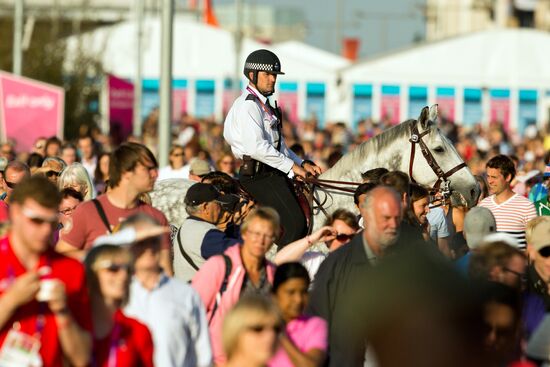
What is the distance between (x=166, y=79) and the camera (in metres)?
21.9

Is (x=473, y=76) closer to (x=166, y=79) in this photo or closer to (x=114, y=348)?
(x=166, y=79)

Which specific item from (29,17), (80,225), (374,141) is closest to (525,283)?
(80,225)

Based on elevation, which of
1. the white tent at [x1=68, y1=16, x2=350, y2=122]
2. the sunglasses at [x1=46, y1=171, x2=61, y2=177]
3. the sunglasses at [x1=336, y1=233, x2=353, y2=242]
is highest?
the white tent at [x1=68, y1=16, x2=350, y2=122]

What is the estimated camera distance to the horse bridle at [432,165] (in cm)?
1449

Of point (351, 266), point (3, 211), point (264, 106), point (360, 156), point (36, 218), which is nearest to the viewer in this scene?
point (36, 218)

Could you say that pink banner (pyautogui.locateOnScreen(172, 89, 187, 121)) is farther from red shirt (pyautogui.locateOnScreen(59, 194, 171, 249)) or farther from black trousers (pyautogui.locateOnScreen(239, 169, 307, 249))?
red shirt (pyautogui.locateOnScreen(59, 194, 171, 249))

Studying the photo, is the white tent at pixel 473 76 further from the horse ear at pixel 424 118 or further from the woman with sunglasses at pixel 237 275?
the woman with sunglasses at pixel 237 275

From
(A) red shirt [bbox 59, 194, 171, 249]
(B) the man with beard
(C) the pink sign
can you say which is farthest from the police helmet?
(C) the pink sign

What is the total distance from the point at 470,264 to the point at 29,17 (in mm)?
42523

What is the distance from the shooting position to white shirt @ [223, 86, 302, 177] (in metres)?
13.5

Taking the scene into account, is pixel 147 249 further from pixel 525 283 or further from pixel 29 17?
pixel 29 17

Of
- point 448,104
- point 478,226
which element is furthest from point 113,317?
point 448,104

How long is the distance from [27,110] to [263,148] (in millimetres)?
15087

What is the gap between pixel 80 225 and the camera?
31.2 feet
